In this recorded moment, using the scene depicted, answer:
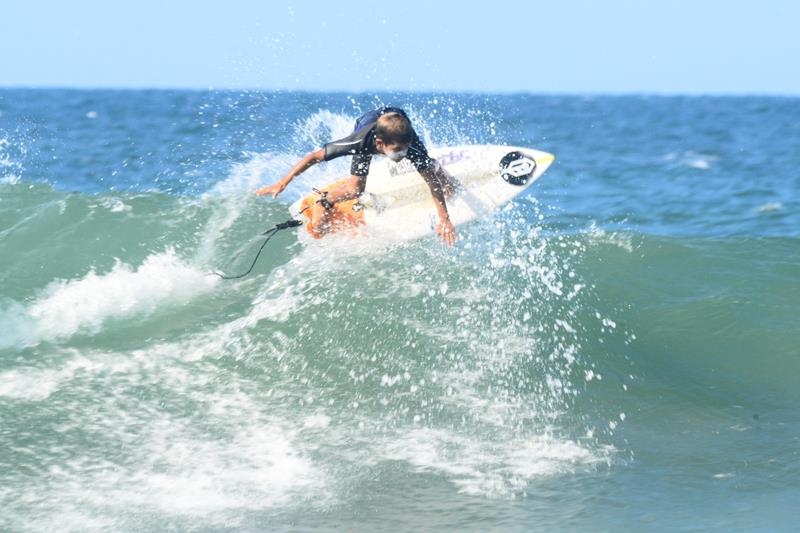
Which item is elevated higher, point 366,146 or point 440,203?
point 366,146

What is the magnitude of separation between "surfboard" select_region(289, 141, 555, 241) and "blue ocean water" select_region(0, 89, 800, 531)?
11.9 inches

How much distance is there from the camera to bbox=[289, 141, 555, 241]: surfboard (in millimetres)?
9078

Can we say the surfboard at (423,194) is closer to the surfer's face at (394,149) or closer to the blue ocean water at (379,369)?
the blue ocean water at (379,369)

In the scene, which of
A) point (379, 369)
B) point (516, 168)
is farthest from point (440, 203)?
point (516, 168)

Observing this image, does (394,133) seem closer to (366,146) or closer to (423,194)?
(366,146)

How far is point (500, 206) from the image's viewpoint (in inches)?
372

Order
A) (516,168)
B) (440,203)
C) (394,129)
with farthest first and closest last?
(516,168), (440,203), (394,129)

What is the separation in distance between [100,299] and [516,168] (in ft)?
12.6

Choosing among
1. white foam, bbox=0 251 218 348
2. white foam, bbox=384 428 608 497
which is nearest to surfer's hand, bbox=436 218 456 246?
white foam, bbox=384 428 608 497

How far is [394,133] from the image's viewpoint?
25.8 feet

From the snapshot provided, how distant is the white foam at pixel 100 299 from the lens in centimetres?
844

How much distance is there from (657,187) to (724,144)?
8.12 meters

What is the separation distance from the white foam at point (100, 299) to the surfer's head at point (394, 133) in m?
2.42

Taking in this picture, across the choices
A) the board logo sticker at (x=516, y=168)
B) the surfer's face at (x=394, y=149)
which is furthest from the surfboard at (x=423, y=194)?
the surfer's face at (x=394, y=149)
